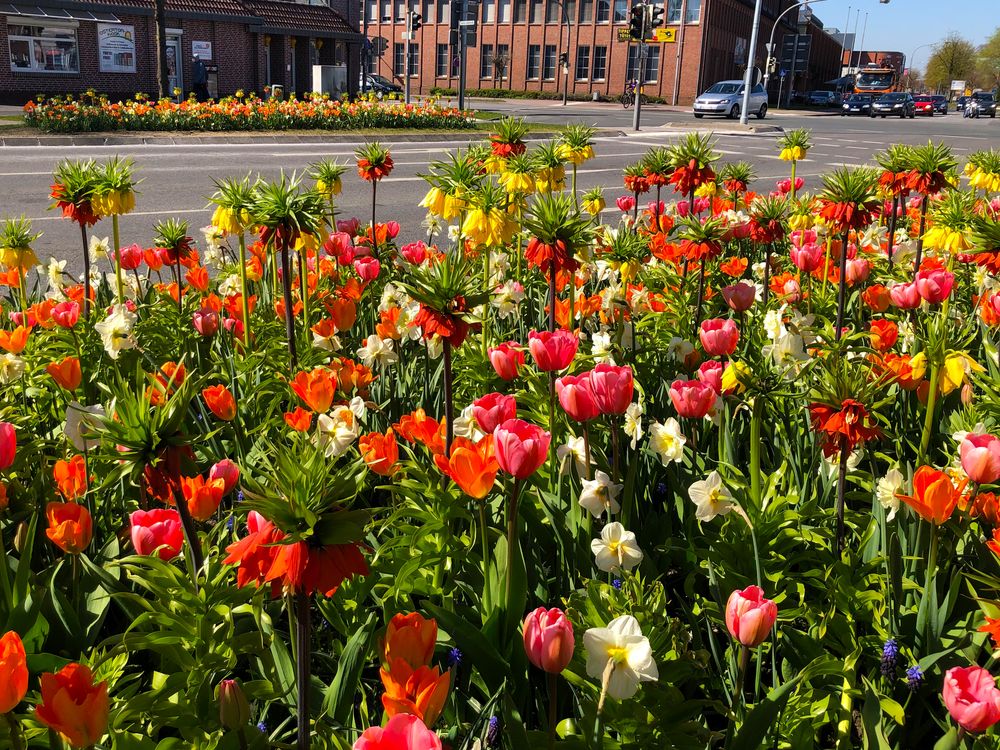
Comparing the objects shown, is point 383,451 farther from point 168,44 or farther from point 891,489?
point 168,44

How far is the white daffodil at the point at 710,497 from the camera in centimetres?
173

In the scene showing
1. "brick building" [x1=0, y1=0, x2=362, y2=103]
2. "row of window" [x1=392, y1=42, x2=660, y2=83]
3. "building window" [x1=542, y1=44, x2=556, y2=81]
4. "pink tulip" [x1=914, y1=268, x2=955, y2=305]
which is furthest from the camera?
"building window" [x1=542, y1=44, x2=556, y2=81]

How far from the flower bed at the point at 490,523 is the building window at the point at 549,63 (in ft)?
189

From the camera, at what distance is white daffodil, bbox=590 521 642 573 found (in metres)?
1.56

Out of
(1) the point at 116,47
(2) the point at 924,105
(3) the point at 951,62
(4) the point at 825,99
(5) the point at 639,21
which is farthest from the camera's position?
(3) the point at 951,62

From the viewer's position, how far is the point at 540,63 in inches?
2285

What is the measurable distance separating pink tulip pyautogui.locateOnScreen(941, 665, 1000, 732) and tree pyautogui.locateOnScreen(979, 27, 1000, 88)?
116 metres

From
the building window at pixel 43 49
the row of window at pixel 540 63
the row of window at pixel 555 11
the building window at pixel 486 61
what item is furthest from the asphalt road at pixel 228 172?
the building window at pixel 486 61

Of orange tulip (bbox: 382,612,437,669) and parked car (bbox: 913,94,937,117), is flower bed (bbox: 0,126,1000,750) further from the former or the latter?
parked car (bbox: 913,94,937,117)

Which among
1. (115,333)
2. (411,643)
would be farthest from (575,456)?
(115,333)

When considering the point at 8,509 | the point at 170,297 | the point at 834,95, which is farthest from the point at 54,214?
the point at 834,95

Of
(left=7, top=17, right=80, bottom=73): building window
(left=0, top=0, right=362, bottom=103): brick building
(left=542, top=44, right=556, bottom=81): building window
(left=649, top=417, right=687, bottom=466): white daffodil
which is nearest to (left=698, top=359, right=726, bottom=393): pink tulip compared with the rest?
(left=649, top=417, right=687, bottom=466): white daffodil

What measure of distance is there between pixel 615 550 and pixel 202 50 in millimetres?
34677

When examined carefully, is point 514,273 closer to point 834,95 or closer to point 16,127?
point 16,127
